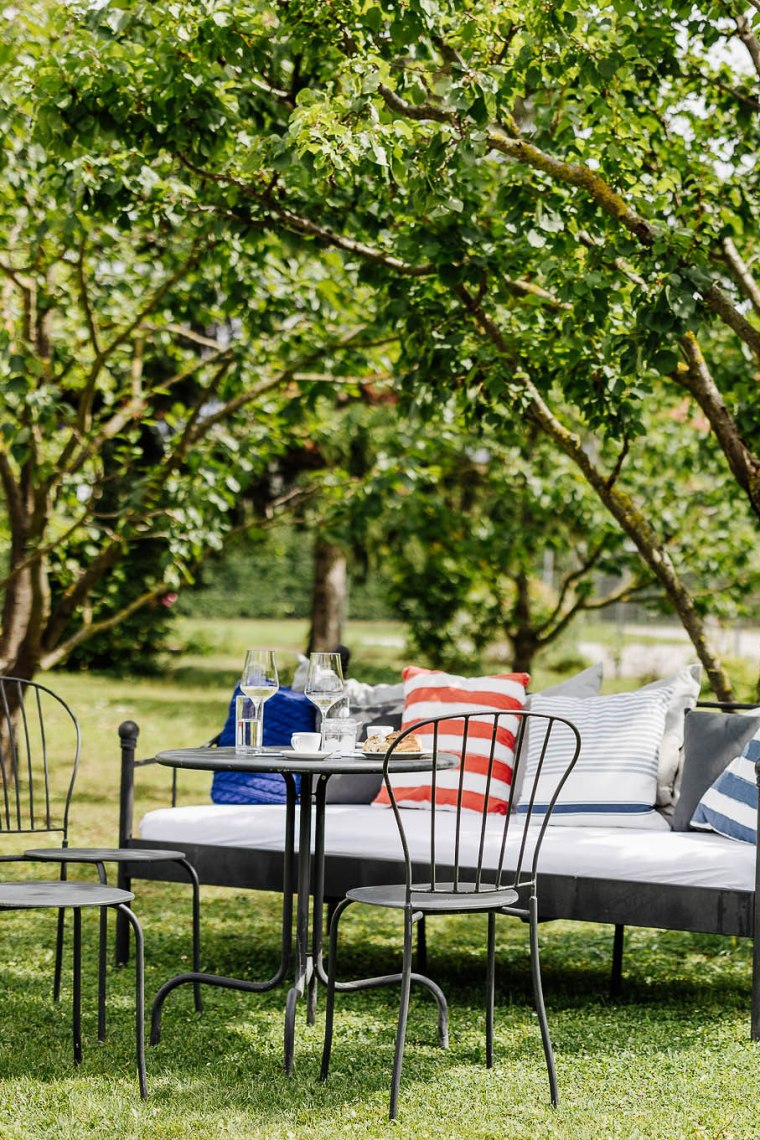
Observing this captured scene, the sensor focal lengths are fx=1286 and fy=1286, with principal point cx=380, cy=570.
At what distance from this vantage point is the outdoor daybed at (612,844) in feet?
12.2

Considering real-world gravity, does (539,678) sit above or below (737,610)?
below

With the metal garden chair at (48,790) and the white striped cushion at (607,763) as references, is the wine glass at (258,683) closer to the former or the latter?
the metal garden chair at (48,790)

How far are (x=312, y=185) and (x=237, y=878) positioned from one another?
2362 mm

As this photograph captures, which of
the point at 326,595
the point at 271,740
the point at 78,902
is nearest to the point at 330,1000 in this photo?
the point at 78,902

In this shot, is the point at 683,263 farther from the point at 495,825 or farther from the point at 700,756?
the point at 495,825

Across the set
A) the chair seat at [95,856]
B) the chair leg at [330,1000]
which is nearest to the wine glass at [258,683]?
the chair seat at [95,856]

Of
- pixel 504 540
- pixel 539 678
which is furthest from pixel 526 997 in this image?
pixel 539 678

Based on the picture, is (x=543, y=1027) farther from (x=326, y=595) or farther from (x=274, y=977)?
(x=326, y=595)

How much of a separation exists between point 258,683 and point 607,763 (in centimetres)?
141

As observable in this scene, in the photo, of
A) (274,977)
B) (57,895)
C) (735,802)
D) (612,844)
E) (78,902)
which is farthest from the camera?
(735,802)

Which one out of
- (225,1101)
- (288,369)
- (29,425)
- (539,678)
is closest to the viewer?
(225,1101)

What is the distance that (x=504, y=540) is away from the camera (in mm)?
9555

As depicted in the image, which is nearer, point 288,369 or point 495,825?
point 495,825

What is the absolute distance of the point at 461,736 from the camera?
15.6 feet
